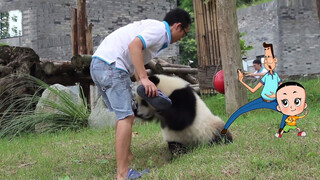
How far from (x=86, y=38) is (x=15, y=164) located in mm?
6644

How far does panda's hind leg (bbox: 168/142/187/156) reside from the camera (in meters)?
4.55

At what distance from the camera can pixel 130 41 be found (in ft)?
12.7

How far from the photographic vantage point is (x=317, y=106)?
7898 mm

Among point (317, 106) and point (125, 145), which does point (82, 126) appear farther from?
point (317, 106)

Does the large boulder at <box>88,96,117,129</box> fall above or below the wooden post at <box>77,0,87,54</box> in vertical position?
below

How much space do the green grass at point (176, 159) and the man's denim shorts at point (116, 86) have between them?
24.8 inches

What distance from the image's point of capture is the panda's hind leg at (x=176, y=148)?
4555 mm

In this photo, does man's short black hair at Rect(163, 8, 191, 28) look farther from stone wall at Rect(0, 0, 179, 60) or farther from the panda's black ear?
stone wall at Rect(0, 0, 179, 60)

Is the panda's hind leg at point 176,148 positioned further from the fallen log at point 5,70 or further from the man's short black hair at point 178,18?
the fallen log at point 5,70

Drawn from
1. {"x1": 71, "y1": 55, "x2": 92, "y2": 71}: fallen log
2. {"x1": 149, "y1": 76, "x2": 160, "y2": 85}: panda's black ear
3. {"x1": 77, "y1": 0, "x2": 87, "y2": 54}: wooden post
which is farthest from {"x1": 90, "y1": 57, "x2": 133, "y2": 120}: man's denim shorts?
{"x1": 77, "y1": 0, "x2": 87, "y2": 54}: wooden post

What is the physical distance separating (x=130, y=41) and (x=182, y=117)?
3.38 feet

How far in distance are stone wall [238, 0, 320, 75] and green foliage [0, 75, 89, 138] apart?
13401 millimetres
